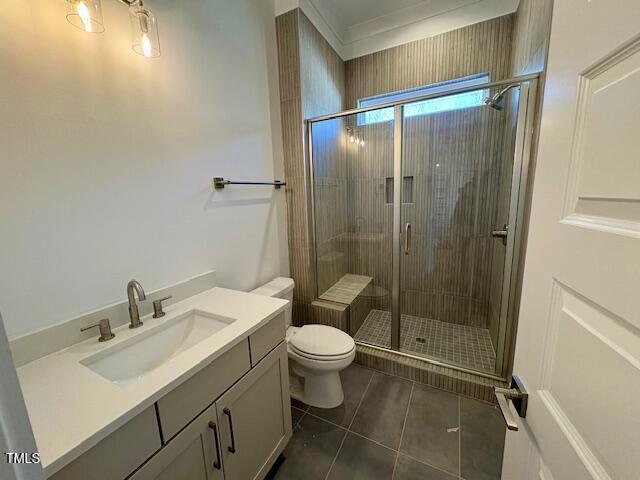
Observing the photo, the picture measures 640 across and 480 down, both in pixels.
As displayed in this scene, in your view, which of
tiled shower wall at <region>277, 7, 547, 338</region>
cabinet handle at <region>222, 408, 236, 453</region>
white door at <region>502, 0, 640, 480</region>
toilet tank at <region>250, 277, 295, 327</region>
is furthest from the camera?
tiled shower wall at <region>277, 7, 547, 338</region>

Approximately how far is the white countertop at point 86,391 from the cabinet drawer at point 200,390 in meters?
0.04

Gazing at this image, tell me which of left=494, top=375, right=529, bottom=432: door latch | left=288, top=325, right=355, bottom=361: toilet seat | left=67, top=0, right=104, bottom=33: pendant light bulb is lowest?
left=288, top=325, right=355, bottom=361: toilet seat

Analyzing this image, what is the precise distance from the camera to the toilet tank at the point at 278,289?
178 cm

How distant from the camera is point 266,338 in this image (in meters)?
1.17

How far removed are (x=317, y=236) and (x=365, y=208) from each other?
57 cm

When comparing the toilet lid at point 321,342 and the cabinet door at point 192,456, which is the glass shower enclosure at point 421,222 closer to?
the toilet lid at point 321,342

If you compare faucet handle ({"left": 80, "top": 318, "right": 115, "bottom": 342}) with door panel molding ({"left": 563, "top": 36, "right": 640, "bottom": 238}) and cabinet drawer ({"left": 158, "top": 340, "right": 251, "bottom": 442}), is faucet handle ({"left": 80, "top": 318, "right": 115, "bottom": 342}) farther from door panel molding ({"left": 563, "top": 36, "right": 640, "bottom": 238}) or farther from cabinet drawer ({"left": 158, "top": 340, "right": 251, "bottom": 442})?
door panel molding ({"left": 563, "top": 36, "right": 640, "bottom": 238})

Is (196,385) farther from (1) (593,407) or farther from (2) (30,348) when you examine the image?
(1) (593,407)

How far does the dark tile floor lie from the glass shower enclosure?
1.07 ft

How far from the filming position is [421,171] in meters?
2.27

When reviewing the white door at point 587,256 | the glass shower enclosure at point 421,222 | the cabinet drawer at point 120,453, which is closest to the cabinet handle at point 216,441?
the cabinet drawer at point 120,453

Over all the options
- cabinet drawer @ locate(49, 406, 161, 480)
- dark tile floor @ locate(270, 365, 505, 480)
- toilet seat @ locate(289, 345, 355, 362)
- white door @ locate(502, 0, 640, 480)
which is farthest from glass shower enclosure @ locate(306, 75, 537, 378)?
cabinet drawer @ locate(49, 406, 161, 480)

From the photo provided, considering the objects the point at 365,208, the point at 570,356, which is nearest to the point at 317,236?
the point at 365,208

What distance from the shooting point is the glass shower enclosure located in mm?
1926
